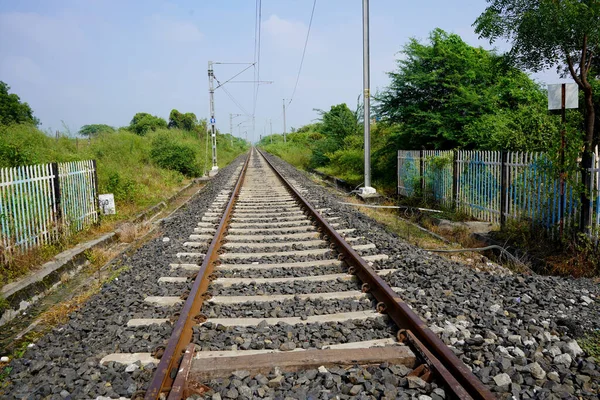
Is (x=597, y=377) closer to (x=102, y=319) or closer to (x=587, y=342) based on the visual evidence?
(x=587, y=342)

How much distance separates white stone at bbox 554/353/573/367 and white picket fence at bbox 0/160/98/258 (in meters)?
6.40

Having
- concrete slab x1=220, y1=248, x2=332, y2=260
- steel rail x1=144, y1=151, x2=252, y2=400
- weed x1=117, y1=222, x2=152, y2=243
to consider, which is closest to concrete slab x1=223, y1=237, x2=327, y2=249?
concrete slab x1=220, y1=248, x2=332, y2=260

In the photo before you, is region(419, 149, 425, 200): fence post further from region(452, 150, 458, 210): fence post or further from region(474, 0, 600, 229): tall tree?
region(474, 0, 600, 229): tall tree

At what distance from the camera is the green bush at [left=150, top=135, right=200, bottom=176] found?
22.2 metres

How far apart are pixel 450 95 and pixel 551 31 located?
484 cm

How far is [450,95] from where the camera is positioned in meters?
Answer: 13.2

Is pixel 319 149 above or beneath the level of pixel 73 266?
above

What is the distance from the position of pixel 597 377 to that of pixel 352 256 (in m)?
3.01

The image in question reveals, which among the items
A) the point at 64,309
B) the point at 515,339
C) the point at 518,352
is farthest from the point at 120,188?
the point at 518,352

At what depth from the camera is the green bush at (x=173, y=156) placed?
72.7 feet

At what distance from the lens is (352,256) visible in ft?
18.6

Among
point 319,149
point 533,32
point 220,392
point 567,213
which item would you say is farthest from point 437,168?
point 319,149

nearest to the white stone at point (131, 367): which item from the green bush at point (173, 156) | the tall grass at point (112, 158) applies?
the tall grass at point (112, 158)

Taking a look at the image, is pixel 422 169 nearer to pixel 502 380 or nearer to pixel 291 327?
pixel 291 327
